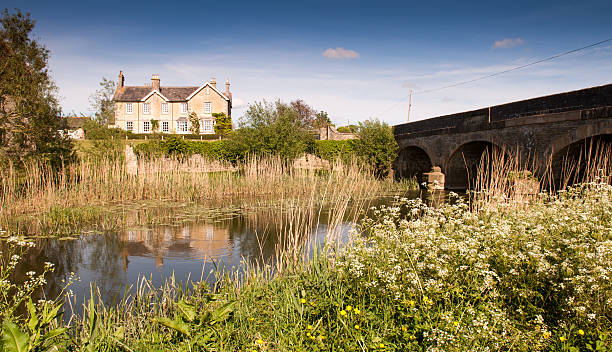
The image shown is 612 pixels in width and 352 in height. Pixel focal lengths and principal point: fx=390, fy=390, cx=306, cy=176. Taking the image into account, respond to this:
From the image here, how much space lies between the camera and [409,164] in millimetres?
22500

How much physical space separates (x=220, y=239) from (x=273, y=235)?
4.19ft

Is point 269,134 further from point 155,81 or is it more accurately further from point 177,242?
point 155,81

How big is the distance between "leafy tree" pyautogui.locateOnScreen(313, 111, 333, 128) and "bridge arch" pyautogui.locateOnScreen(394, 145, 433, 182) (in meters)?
34.1

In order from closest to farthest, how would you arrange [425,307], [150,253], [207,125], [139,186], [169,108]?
[425,307]
[150,253]
[139,186]
[207,125]
[169,108]

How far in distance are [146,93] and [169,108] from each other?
11.7 feet

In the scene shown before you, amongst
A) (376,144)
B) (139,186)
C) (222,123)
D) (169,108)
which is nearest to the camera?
(139,186)

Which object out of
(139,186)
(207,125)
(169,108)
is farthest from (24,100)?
(169,108)

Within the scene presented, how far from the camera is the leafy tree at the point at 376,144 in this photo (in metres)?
21.5

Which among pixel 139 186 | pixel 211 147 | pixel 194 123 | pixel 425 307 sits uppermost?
Result: pixel 194 123

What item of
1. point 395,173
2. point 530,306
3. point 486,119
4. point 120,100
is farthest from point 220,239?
point 120,100

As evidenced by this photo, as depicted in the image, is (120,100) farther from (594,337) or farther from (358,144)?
(594,337)

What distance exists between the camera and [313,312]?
3666 millimetres

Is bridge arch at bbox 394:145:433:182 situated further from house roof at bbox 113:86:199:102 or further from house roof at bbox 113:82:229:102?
house roof at bbox 113:86:199:102

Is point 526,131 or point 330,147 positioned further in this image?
point 330,147
